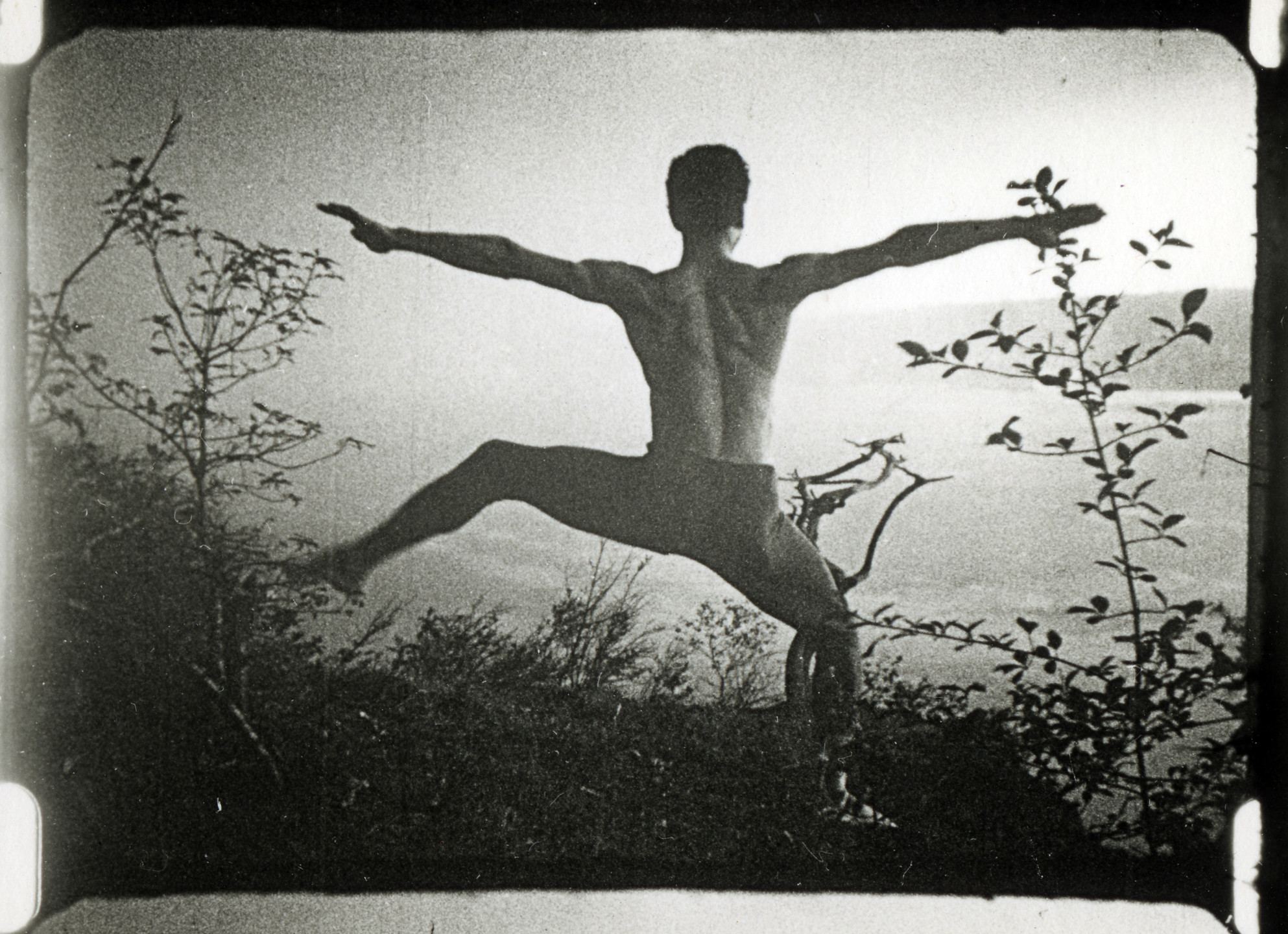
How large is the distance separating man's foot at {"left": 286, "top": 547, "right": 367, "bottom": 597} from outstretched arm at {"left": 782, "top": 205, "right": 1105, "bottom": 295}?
0.85 meters

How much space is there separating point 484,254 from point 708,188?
1.24 feet

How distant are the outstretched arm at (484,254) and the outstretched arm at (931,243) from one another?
1.08 ft

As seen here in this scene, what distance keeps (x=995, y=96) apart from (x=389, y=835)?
1529mm

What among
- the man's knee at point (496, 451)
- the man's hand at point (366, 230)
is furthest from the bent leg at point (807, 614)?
the man's hand at point (366, 230)

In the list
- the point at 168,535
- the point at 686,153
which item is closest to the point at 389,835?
the point at 168,535

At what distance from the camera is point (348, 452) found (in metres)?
1.63

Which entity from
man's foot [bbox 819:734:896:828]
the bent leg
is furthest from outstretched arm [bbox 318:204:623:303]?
man's foot [bbox 819:734:896:828]

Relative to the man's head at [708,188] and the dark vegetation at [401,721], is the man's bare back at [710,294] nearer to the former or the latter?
Answer: the man's head at [708,188]

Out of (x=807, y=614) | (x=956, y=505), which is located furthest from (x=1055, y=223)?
(x=807, y=614)

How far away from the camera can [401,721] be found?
5.30 feet

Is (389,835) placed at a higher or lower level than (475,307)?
lower

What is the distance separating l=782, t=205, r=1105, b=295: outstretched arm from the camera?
163 cm

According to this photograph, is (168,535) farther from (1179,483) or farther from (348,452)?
(1179,483)

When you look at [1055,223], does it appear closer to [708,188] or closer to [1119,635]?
[708,188]
